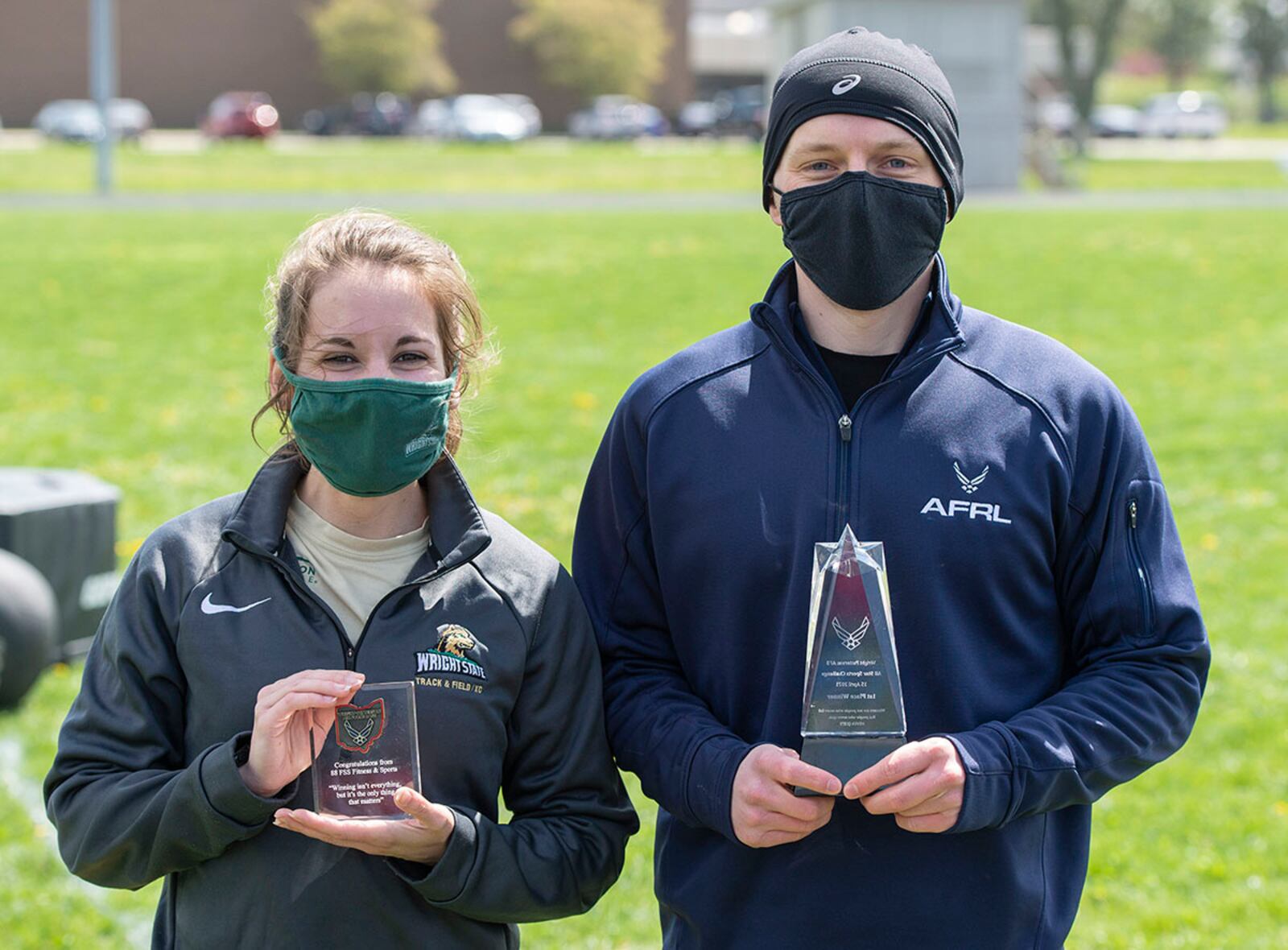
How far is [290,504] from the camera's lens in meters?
2.62

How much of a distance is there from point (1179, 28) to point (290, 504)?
89.9m

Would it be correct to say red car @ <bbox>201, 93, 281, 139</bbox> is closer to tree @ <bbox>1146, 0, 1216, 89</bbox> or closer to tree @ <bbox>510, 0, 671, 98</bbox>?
tree @ <bbox>510, 0, 671, 98</bbox>

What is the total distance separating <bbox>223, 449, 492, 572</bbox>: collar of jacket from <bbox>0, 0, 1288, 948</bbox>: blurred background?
0.89 feet

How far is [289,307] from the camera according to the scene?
2.55 metres

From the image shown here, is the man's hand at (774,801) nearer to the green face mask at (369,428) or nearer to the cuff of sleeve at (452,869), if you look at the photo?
the cuff of sleeve at (452,869)

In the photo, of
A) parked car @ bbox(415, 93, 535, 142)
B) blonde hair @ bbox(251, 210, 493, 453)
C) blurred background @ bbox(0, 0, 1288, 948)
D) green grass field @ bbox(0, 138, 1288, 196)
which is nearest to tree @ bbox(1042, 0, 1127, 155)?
blurred background @ bbox(0, 0, 1288, 948)

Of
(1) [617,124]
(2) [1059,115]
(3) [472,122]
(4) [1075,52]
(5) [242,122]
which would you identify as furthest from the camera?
(2) [1059,115]

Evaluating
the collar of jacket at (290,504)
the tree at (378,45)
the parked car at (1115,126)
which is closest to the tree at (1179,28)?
the parked car at (1115,126)

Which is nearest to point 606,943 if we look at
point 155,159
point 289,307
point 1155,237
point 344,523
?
point 344,523

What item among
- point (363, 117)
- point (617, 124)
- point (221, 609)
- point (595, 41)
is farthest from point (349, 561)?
point (595, 41)

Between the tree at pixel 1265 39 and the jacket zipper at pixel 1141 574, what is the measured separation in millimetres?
86416

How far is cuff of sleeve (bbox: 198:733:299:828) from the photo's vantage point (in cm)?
229

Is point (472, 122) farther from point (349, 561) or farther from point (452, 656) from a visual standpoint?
point (452, 656)

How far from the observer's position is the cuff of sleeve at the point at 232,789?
7.50ft
